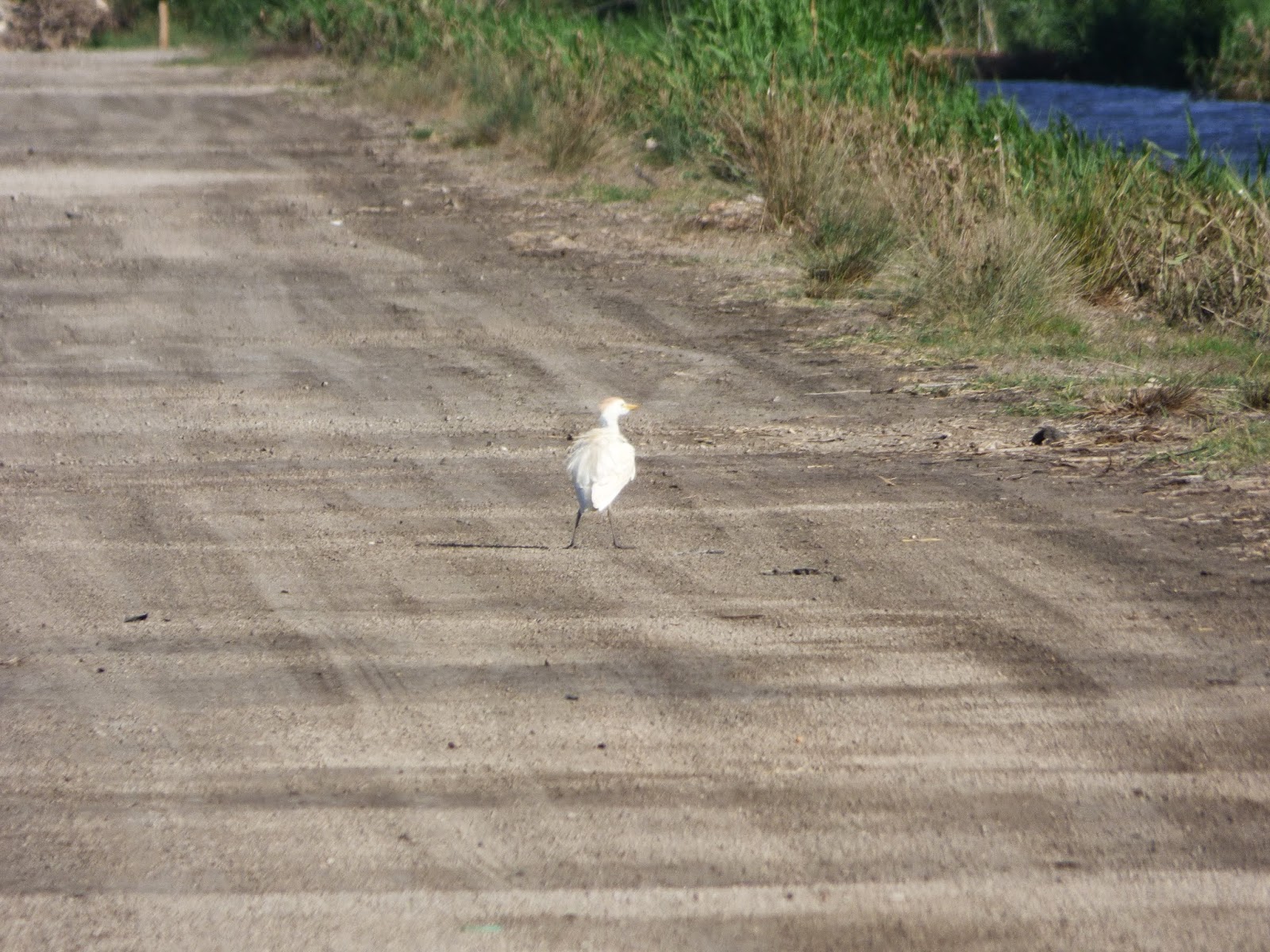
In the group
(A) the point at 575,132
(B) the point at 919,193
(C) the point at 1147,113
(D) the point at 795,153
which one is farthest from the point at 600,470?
(C) the point at 1147,113

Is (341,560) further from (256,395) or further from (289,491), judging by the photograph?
(256,395)

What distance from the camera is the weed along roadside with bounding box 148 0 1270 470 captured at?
9938 mm

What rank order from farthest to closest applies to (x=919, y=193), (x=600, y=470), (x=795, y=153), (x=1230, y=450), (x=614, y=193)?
(x=614, y=193), (x=795, y=153), (x=919, y=193), (x=1230, y=450), (x=600, y=470)

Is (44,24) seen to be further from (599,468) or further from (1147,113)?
(599,468)

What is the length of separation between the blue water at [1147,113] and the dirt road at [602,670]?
8.27m

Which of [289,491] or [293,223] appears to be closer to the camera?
[289,491]

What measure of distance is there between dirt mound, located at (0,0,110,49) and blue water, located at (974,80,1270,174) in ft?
110

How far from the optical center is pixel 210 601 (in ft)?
19.0

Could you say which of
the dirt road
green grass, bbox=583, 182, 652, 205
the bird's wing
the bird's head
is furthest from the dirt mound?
the bird's wing

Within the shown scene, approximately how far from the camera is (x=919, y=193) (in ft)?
41.4

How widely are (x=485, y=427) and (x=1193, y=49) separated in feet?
101

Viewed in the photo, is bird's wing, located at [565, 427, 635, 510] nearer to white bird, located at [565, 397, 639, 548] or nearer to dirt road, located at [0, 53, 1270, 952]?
white bird, located at [565, 397, 639, 548]

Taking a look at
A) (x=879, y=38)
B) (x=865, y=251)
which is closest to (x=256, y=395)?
(x=865, y=251)

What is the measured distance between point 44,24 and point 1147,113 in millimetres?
39916
